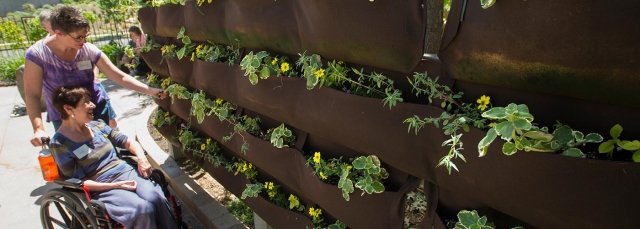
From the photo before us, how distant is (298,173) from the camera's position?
2.14m

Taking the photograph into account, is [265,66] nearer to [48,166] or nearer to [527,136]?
[527,136]

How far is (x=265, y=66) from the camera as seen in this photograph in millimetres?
2078

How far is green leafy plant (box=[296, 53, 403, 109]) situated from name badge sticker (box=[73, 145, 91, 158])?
186 cm

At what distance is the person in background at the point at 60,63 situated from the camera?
2.82m

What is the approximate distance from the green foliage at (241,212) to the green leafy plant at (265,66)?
1553mm

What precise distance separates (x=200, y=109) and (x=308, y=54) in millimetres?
1323

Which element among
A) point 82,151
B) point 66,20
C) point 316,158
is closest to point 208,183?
point 82,151

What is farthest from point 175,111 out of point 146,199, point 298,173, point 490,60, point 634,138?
point 634,138

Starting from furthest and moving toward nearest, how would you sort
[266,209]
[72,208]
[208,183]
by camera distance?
1. [208,183]
2. [72,208]
3. [266,209]

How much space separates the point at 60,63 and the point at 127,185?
1143 millimetres

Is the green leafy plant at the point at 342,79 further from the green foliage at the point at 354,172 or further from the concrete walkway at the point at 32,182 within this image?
the concrete walkway at the point at 32,182

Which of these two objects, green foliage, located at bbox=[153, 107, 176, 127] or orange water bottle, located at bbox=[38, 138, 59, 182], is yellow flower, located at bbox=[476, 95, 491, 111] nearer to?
orange water bottle, located at bbox=[38, 138, 59, 182]

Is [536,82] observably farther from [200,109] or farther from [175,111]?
[175,111]

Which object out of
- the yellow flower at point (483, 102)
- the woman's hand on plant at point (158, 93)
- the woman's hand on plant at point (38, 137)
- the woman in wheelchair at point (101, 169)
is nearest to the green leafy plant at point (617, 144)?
the yellow flower at point (483, 102)
